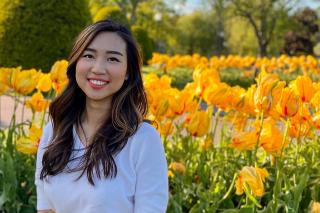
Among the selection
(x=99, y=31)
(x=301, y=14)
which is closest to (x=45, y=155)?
(x=99, y=31)

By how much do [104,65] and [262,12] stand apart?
37.7 m

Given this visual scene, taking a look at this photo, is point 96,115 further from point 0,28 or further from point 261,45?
point 261,45

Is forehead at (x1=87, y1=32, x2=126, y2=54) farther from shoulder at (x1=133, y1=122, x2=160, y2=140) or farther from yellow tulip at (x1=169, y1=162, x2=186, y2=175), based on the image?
yellow tulip at (x1=169, y1=162, x2=186, y2=175)

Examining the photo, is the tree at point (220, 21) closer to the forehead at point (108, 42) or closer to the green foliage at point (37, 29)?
the green foliage at point (37, 29)

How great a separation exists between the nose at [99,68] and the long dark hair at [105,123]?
0.07 m

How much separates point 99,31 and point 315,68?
1177cm

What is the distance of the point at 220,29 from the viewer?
48406mm

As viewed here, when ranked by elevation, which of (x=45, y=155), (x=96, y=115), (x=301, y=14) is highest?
(x=301, y=14)

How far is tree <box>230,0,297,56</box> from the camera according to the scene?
122 ft

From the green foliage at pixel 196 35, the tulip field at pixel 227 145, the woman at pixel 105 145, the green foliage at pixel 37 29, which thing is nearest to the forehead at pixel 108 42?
the woman at pixel 105 145

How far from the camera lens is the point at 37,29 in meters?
9.50

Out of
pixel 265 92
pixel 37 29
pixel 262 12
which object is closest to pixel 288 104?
pixel 265 92

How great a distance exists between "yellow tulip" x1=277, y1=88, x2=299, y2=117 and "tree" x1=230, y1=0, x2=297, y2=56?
35008 millimetres

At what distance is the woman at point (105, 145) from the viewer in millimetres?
1608
